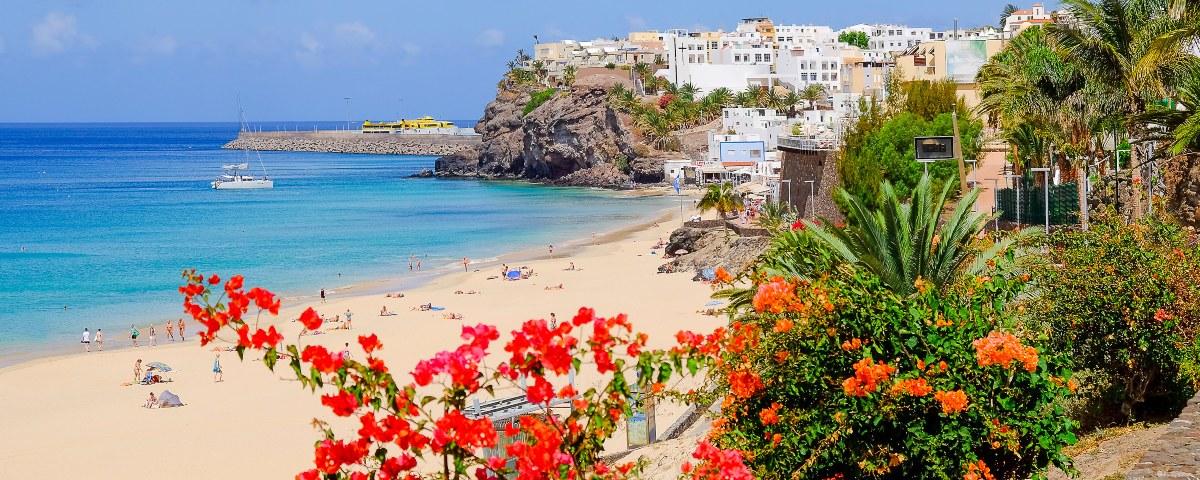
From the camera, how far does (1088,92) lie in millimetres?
20750

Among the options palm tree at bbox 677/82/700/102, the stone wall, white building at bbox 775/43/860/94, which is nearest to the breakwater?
palm tree at bbox 677/82/700/102

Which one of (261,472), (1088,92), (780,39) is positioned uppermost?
(780,39)

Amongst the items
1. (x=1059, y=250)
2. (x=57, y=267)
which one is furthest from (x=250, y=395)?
(x=57, y=267)

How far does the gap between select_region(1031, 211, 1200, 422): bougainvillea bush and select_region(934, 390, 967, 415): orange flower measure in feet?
8.93

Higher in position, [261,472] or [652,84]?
[652,84]

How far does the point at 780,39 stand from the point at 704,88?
74.4 feet

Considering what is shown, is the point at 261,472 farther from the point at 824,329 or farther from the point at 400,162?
the point at 400,162

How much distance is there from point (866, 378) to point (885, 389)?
0.71 feet

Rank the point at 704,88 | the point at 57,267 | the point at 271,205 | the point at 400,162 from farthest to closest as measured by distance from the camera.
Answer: the point at 400,162 → the point at 704,88 → the point at 271,205 → the point at 57,267

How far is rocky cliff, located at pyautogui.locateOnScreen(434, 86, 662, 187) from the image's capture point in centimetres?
9744

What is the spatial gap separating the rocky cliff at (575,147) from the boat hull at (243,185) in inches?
823

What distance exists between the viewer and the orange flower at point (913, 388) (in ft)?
21.8

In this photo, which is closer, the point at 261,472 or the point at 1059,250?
the point at 1059,250

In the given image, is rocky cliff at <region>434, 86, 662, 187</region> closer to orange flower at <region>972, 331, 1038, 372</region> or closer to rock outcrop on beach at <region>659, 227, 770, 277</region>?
rock outcrop on beach at <region>659, 227, 770, 277</region>
